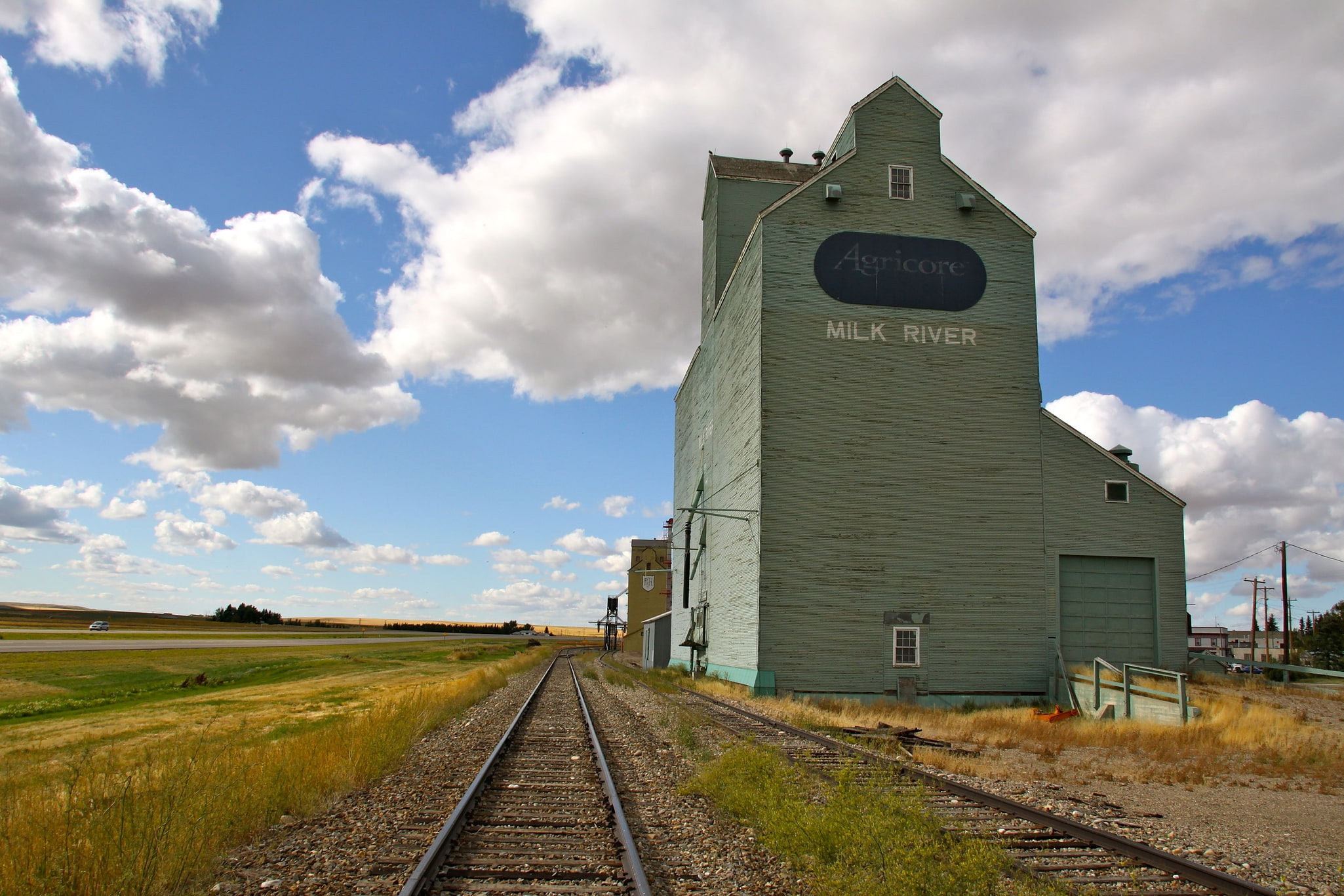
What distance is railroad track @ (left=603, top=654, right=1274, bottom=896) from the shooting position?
22.2ft

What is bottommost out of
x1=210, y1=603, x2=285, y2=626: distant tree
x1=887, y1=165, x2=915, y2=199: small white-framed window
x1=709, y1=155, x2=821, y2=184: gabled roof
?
x1=210, y1=603, x2=285, y2=626: distant tree

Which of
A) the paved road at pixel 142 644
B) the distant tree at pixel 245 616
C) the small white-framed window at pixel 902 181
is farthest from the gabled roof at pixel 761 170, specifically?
the distant tree at pixel 245 616

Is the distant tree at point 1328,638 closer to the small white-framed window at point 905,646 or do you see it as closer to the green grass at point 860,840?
the small white-framed window at point 905,646

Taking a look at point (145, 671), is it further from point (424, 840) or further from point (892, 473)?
point (424, 840)

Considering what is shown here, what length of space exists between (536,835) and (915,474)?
1991 centimetres

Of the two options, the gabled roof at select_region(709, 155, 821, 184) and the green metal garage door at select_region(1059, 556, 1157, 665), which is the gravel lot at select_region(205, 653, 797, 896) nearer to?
the green metal garage door at select_region(1059, 556, 1157, 665)

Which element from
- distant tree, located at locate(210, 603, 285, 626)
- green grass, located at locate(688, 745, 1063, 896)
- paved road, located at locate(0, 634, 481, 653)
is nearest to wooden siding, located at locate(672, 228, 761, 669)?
green grass, located at locate(688, 745, 1063, 896)

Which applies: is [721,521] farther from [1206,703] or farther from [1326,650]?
[1326,650]

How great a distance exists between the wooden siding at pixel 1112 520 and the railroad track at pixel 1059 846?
1696cm

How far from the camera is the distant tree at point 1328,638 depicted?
201ft

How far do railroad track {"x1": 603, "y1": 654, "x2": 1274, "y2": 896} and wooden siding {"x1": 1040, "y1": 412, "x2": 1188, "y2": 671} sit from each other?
55.6ft

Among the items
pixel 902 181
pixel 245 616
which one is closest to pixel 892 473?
pixel 902 181

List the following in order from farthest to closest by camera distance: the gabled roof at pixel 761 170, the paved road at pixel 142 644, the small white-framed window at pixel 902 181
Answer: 1. the paved road at pixel 142 644
2. the gabled roof at pixel 761 170
3. the small white-framed window at pixel 902 181

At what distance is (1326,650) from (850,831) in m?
75.6
